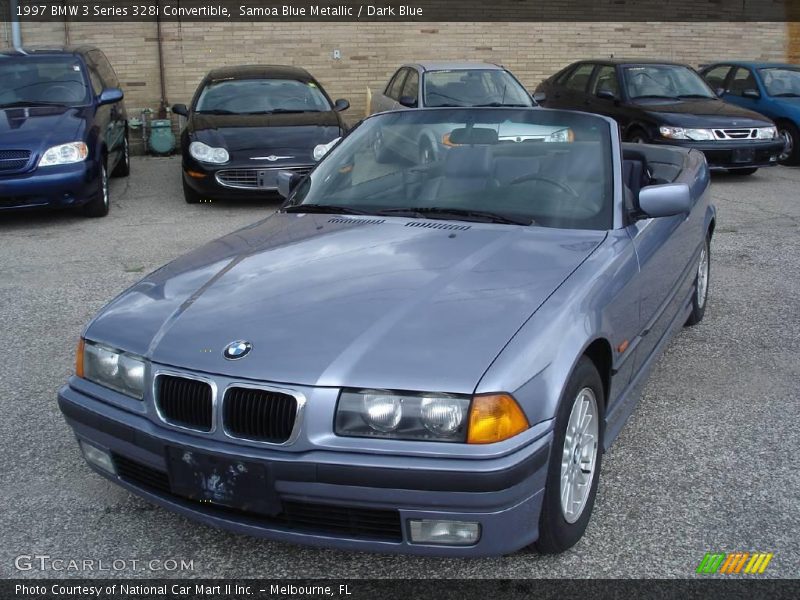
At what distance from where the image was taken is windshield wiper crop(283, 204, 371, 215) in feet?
13.8

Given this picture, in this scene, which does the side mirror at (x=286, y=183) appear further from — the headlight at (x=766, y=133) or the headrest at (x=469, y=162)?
the headlight at (x=766, y=133)

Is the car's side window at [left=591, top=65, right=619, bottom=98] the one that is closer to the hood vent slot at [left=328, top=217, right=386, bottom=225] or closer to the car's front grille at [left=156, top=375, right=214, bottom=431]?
the hood vent slot at [left=328, top=217, right=386, bottom=225]

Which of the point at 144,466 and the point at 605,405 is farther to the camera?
the point at 605,405

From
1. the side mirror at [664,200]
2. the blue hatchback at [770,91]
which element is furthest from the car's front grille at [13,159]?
the blue hatchback at [770,91]

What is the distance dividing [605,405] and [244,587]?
144cm

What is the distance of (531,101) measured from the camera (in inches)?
456

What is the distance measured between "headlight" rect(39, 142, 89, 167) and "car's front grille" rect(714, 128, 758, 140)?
723cm

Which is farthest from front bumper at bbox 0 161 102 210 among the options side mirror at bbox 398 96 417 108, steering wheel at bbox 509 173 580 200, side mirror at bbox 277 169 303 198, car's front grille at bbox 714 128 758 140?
car's front grille at bbox 714 128 758 140

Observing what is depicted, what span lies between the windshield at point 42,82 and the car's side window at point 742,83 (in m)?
9.42

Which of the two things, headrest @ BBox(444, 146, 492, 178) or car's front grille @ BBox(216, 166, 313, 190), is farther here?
car's front grille @ BBox(216, 166, 313, 190)

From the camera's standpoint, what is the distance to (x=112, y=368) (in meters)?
3.15

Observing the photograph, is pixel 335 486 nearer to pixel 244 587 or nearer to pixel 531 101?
pixel 244 587

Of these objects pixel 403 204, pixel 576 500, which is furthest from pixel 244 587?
pixel 403 204

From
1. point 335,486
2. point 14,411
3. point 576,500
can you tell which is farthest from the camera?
point 14,411
